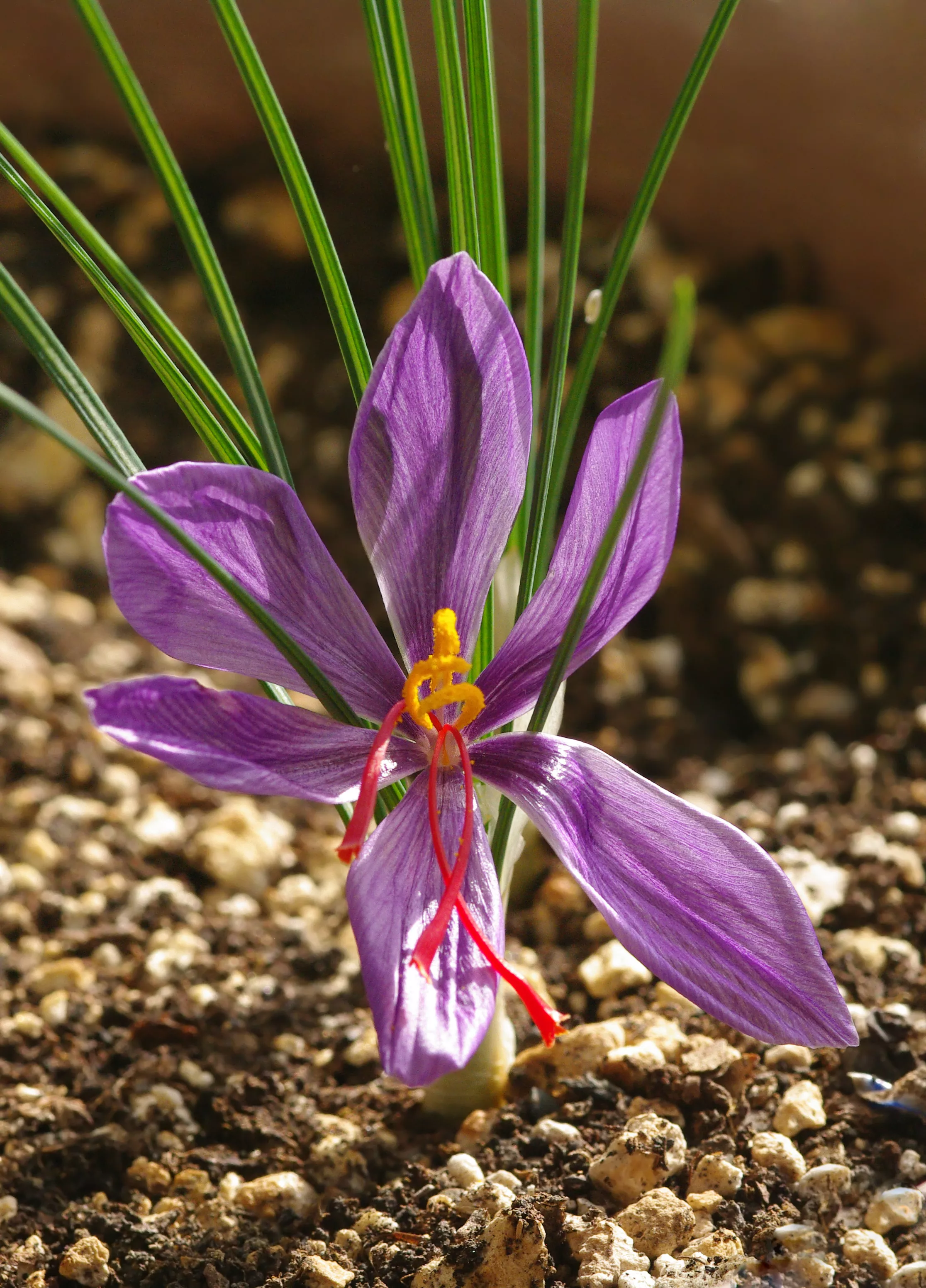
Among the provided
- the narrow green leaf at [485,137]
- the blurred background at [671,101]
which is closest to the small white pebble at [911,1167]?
the narrow green leaf at [485,137]

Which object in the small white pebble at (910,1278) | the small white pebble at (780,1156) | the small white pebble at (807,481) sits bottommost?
the small white pebble at (910,1278)

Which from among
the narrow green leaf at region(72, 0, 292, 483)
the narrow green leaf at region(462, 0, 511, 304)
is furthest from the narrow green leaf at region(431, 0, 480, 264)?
the narrow green leaf at region(72, 0, 292, 483)

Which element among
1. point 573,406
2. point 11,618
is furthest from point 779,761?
point 11,618

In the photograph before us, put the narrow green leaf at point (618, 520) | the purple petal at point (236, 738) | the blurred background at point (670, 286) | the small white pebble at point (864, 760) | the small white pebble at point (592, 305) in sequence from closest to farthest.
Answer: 1. the narrow green leaf at point (618, 520)
2. the purple petal at point (236, 738)
3. the small white pebble at point (592, 305)
4. the small white pebble at point (864, 760)
5. the blurred background at point (670, 286)

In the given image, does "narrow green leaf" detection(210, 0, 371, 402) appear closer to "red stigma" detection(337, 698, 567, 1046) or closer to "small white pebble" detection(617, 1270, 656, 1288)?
"red stigma" detection(337, 698, 567, 1046)

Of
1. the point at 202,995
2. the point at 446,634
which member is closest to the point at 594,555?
the point at 446,634

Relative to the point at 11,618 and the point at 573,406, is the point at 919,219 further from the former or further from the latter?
the point at 11,618

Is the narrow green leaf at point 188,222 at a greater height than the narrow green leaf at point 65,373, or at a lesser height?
greater

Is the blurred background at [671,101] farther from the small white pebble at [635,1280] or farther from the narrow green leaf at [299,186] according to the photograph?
the small white pebble at [635,1280]

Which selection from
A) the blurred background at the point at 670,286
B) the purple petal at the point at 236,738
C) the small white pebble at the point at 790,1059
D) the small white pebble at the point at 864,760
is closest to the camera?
the purple petal at the point at 236,738
